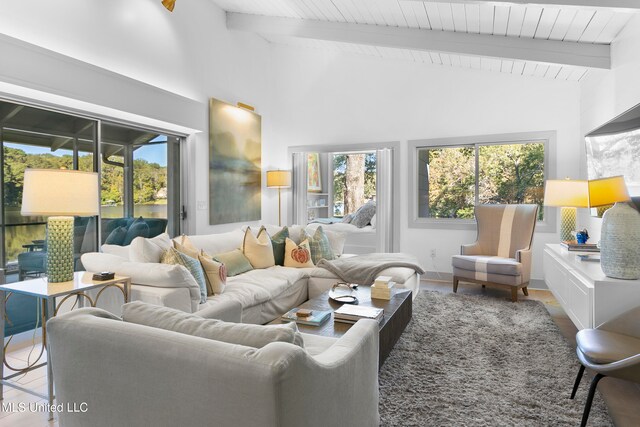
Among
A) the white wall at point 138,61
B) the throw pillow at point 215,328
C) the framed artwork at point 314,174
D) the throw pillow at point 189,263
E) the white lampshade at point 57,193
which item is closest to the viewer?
the throw pillow at point 215,328

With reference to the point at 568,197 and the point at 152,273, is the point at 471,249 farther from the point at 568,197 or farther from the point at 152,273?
the point at 152,273

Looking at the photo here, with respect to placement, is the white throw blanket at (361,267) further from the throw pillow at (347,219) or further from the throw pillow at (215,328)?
the throw pillow at (347,219)

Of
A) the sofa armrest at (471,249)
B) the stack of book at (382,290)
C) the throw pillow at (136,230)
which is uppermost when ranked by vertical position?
the throw pillow at (136,230)

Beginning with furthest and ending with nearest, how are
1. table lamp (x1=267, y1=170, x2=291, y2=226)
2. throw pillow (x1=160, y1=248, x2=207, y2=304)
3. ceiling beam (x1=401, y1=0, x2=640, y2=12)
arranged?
table lamp (x1=267, y1=170, x2=291, y2=226)
throw pillow (x1=160, y1=248, x2=207, y2=304)
ceiling beam (x1=401, y1=0, x2=640, y2=12)

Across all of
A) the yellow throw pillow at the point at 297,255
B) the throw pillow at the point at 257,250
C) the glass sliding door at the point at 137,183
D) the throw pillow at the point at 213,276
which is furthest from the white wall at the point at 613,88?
the glass sliding door at the point at 137,183

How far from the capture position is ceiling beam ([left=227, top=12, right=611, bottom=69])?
3797mm

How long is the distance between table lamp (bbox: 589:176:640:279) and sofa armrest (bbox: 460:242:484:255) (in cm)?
235

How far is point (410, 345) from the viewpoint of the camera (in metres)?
2.97

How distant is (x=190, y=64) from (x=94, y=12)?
4.06 feet

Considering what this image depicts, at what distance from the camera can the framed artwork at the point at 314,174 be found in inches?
267

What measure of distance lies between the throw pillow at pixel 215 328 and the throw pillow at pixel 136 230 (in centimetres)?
295

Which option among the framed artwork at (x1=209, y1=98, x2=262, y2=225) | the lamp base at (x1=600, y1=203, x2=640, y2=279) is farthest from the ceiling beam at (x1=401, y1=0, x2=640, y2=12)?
the framed artwork at (x1=209, y1=98, x2=262, y2=225)

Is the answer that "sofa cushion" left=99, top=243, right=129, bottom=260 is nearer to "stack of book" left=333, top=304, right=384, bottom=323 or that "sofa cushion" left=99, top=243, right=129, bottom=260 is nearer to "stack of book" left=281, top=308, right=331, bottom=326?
"stack of book" left=281, top=308, right=331, bottom=326

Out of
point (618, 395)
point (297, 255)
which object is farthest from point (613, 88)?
point (297, 255)
